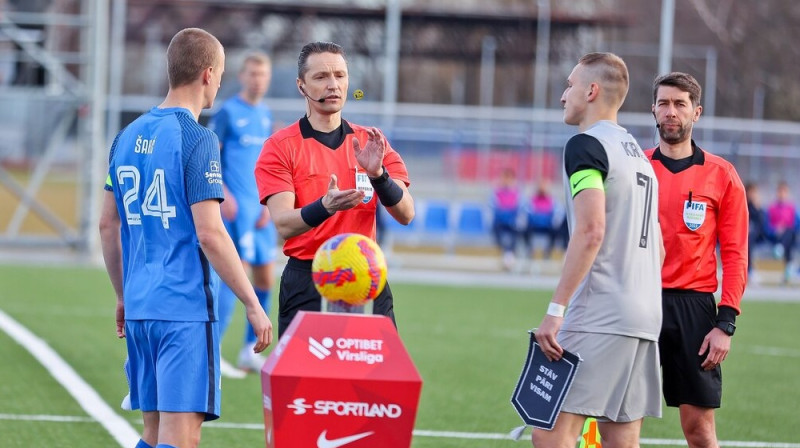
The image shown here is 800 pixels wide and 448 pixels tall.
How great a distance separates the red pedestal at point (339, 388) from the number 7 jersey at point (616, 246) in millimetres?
1158

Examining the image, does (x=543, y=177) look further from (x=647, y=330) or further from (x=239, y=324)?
(x=647, y=330)

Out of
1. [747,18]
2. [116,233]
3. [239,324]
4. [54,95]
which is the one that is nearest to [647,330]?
[116,233]

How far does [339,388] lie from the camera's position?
4.12 m

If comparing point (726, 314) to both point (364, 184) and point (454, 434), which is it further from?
point (454, 434)

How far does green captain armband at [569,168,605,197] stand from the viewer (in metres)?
4.85

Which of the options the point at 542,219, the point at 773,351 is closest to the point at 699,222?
the point at 773,351

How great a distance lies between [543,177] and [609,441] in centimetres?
2262

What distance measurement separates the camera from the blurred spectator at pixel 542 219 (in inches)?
952

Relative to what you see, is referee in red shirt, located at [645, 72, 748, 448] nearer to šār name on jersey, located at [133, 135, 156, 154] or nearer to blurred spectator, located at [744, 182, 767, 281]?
šār name on jersey, located at [133, 135, 156, 154]

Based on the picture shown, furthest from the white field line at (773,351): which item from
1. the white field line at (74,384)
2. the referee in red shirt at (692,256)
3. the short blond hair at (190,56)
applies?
the short blond hair at (190,56)

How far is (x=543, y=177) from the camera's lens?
90.6 feet

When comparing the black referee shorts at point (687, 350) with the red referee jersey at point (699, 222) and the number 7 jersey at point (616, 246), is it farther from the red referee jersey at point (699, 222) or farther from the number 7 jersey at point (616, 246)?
the number 7 jersey at point (616, 246)

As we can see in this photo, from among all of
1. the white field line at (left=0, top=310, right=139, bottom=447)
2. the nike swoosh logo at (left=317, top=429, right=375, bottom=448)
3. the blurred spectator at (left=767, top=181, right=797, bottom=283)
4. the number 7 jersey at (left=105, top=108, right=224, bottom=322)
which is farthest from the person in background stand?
the blurred spectator at (left=767, top=181, right=797, bottom=283)

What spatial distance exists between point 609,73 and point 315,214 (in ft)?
4.64
